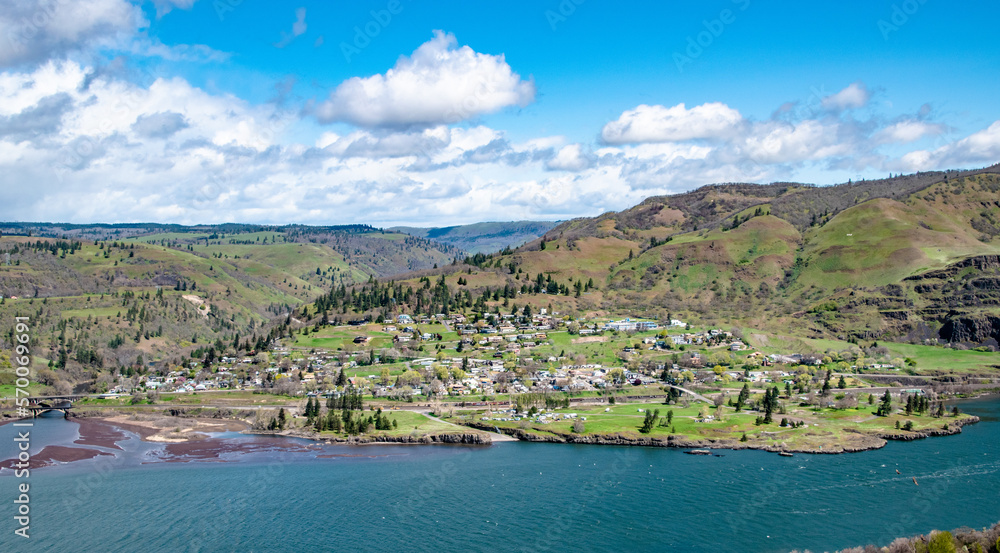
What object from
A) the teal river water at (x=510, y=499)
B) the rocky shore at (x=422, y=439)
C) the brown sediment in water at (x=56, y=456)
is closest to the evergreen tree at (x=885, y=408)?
the teal river water at (x=510, y=499)

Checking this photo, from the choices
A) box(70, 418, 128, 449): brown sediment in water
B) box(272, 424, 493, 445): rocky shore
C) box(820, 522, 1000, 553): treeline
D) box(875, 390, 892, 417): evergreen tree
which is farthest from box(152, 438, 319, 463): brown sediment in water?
box(875, 390, 892, 417): evergreen tree

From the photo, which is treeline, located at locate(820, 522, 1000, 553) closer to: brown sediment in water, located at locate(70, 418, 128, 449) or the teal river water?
the teal river water

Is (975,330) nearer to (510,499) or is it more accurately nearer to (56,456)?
(510,499)

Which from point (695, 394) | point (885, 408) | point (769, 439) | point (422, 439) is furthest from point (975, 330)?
point (422, 439)

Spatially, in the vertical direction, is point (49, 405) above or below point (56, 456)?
above

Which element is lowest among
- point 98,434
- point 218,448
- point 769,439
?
point 98,434

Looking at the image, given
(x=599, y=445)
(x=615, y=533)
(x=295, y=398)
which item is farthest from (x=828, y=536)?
(x=295, y=398)

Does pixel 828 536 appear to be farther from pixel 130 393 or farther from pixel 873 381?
pixel 130 393

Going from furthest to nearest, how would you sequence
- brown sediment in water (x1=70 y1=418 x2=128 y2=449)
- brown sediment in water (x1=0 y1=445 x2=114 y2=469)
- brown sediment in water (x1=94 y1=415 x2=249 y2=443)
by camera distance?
brown sediment in water (x1=94 y1=415 x2=249 y2=443)
brown sediment in water (x1=70 y1=418 x2=128 y2=449)
brown sediment in water (x1=0 y1=445 x2=114 y2=469)
